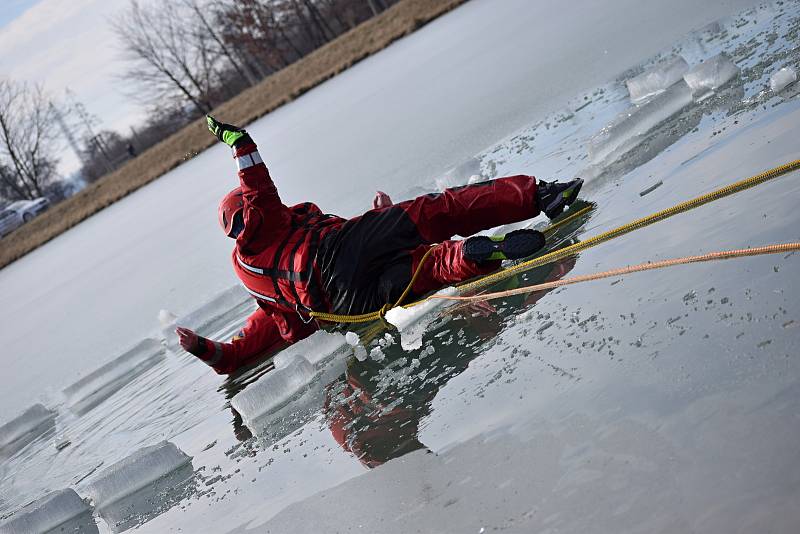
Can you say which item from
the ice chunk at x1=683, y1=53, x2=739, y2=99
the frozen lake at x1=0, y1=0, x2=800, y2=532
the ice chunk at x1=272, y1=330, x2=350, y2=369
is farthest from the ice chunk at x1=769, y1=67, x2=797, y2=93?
the ice chunk at x1=272, y1=330, x2=350, y2=369

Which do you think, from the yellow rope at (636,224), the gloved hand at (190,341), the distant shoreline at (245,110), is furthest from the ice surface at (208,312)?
the distant shoreline at (245,110)

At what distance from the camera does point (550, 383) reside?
296 cm

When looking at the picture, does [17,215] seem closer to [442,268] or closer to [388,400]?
[442,268]

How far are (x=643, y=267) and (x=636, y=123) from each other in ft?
8.04

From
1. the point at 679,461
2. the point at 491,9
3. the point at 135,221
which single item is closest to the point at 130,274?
the point at 135,221

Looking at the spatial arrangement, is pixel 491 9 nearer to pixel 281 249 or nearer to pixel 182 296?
pixel 182 296

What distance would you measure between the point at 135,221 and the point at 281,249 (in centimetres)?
1444

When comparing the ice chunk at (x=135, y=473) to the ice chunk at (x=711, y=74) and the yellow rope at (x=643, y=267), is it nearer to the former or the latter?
the yellow rope at (x=643, y=267)

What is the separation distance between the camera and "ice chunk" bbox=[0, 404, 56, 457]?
21.0ft

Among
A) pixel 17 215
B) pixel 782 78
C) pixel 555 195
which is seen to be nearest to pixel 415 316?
pixel 555 195

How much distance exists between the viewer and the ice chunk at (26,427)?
6.39 metres

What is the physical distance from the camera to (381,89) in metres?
15.4

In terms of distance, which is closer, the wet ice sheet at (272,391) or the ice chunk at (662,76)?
the wet ice sheet at (272,391)

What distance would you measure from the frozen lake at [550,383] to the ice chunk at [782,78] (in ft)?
0.17
